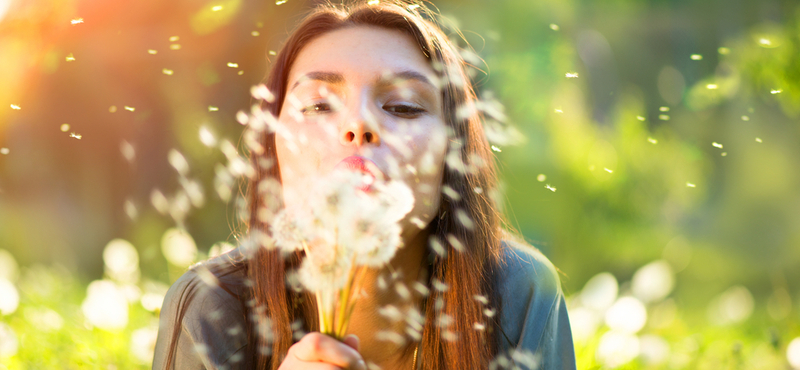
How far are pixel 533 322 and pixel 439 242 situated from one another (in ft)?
1.09

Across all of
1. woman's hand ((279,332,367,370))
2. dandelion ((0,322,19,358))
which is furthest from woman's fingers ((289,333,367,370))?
dandelion ((0,322,19,358))

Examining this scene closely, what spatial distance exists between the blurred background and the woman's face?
4.02ft

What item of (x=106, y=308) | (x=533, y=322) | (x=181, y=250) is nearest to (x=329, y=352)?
(x=533, y=322)

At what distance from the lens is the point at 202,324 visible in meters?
1.15

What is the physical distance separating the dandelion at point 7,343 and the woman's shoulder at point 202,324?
4.58 feet

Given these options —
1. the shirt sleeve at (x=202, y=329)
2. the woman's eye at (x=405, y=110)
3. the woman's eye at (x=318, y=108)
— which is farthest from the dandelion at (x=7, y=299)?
the woman's eye at (x=405, y=110)

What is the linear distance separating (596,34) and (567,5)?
0.27 metres

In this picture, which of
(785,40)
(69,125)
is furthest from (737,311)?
(69,125)

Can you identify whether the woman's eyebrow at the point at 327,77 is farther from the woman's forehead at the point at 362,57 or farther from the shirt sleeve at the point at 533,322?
the shirt sleeve at the point at 533,322

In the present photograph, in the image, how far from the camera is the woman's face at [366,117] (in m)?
0.97

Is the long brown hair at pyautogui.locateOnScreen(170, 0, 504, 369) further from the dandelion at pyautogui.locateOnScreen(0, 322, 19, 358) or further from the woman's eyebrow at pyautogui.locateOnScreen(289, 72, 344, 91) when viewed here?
the dandelion at pyautogui.locateOnScreen(0, 322, 19, 358)

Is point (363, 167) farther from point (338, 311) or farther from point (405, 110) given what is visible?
point (338, 311)

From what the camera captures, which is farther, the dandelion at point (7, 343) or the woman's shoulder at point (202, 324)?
the dandelion at point (7, 343)

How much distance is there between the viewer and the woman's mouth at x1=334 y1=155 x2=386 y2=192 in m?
0.93
